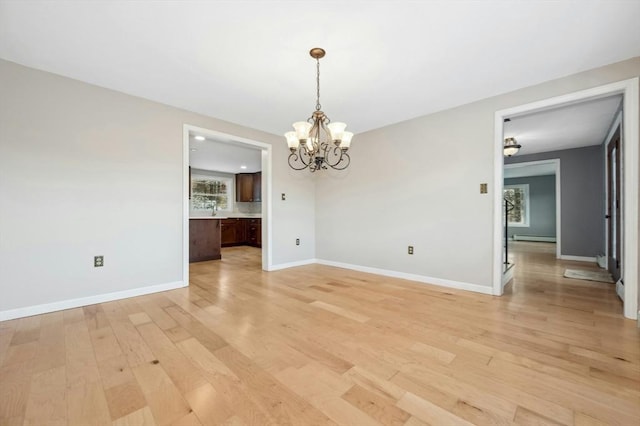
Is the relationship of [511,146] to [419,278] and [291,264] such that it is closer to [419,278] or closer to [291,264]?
[419,278]

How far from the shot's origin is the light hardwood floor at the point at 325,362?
125 centimetres

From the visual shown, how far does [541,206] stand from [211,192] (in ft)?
37.1

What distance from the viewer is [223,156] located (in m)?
6.18

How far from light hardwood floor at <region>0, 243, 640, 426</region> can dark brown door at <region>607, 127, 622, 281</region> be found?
1329 mm

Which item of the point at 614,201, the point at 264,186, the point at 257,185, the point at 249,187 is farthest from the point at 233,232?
the point at 614,201

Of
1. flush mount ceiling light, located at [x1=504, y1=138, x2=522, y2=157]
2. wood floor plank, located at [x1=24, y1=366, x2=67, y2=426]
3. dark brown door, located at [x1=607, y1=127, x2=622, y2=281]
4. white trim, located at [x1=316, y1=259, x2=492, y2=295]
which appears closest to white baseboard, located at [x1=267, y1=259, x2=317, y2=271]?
white trim, located at [x1=316, y1=259, x2=492, y2=295]

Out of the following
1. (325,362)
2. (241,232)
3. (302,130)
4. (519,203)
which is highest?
(302,130)

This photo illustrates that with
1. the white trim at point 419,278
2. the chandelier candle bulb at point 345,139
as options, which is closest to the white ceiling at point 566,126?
the white trim at point 419,278

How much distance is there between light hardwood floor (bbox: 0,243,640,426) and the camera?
4.11ft

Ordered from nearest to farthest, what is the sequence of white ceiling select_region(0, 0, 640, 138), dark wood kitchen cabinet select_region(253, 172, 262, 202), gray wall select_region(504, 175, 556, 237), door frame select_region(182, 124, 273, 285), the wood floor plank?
the wood floor plank
white ceiling select_region(0, 0, 640, 138)
door frame select_region(182, 124, 273, 285)
dark wood kitchen cabinet select_region(253, 172, 262, 202)
gray wall select_region(504, 175, 556, 237)

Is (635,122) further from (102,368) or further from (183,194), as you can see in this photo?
(183,194)

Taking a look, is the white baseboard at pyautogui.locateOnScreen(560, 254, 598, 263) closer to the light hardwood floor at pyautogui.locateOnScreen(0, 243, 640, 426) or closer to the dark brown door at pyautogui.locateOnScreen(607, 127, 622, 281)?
the dark brown door at pyautogui.locateOnScreen(607, 127, 622, 281)

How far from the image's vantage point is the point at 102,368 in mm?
1611

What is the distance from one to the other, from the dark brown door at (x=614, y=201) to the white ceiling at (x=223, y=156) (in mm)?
5465
